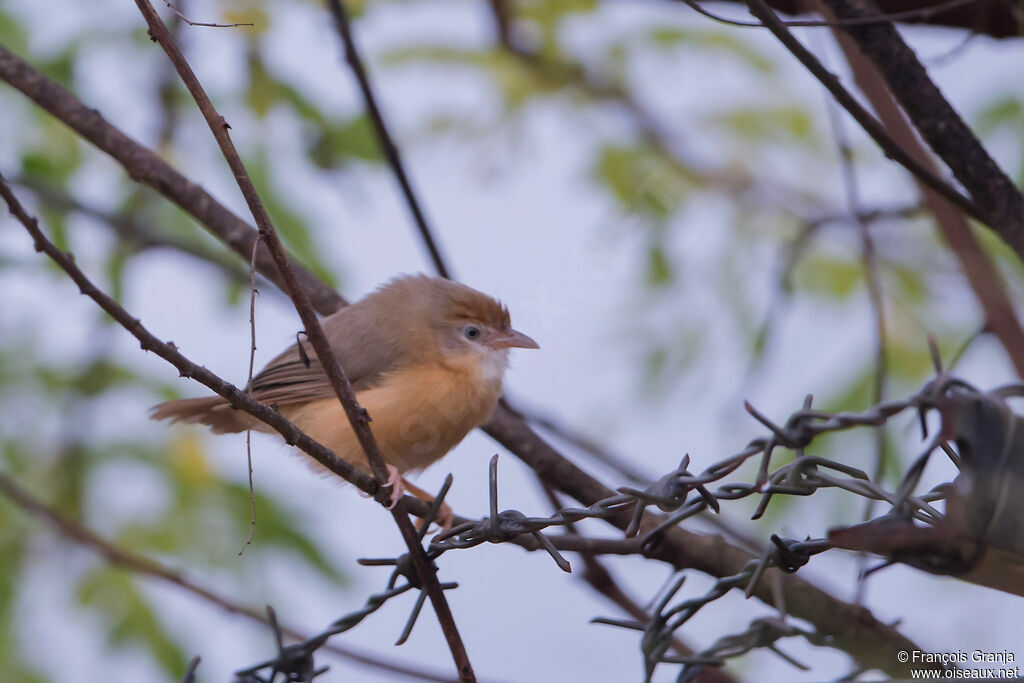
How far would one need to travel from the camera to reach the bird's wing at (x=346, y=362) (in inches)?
169

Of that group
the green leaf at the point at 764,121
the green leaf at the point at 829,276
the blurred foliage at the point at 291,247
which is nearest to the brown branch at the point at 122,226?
the blurred foliage at the point at 291,247

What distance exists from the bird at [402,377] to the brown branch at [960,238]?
1.81m

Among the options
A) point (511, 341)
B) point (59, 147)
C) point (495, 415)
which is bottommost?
point (495, 415)

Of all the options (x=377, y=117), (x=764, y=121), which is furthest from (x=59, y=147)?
(x=764, y=121)

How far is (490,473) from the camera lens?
2393 mm

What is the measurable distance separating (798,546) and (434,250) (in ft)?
9.41

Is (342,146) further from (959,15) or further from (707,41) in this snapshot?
(959,15)

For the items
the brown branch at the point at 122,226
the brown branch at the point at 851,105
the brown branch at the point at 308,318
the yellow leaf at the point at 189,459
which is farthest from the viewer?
the yellow leaf at the point at 189,459

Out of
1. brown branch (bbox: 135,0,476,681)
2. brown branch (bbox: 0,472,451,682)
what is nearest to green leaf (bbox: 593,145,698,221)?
brown branch (bbox: 0,472,451,682)

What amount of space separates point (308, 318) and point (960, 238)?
2447 millimetres

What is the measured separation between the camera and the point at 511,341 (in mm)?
4691

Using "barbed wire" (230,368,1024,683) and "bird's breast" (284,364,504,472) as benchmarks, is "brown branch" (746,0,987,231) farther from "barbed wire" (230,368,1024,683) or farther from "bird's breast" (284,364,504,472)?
"bird's breast" (284,364,504,472)

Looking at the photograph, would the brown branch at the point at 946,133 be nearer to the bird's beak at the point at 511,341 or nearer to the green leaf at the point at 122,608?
the bird's beak at the point at 511,341

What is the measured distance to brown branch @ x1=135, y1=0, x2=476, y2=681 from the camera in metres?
2.32
